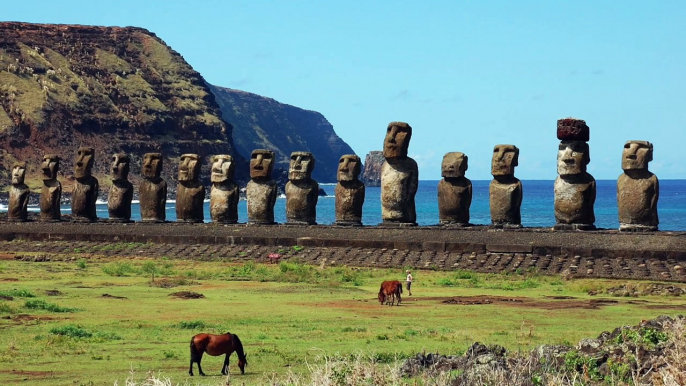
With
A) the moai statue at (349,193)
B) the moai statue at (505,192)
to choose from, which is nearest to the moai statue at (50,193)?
the moai statue at (349,193)

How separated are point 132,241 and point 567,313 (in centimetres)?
1743

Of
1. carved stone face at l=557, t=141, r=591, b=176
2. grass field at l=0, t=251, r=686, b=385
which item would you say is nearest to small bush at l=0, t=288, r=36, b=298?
grass field at l=0, t=251, r=686, b=385

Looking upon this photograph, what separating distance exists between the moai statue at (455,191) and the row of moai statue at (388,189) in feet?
0.08

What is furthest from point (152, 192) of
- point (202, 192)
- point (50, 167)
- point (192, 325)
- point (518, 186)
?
point (192, 325)

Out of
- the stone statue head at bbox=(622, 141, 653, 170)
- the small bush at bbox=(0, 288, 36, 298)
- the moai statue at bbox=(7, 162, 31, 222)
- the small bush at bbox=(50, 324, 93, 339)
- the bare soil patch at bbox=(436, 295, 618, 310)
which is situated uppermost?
the stone statue head at bbox=(622, 141, 653, 170)

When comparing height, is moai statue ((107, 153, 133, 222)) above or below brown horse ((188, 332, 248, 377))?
Result: above

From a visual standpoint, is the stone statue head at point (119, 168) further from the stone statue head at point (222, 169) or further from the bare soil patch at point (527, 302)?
the bare soil patch at point (527, 302)

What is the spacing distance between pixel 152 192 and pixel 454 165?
9740 mm

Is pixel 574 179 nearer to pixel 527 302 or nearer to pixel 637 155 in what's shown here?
pixel 637 155

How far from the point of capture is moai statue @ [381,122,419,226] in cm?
3020

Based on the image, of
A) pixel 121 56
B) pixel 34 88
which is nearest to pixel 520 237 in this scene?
pixel 34 88

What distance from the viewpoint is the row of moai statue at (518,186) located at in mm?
27078

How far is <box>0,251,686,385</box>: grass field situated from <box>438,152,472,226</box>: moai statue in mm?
3289

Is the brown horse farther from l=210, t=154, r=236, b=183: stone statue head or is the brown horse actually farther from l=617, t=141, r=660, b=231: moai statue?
l=210, t=154, r=236, b=183: stone statue head
